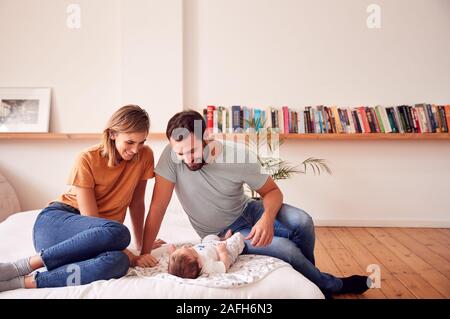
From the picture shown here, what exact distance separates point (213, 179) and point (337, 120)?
221 centimetres

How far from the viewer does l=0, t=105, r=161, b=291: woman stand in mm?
1538

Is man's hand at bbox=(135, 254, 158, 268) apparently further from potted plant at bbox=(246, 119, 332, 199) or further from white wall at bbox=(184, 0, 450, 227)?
white wall at bbox=(184, 0, 450, 227)

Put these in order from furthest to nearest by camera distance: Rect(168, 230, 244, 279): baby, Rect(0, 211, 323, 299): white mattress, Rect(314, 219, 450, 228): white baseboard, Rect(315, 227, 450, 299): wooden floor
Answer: Rect(314, 219, 450, 228): white baseboard → Rect(315, 227, 450, 299): wooden floor → Rect(168, 230, 244, 279): baby → Rect(0, 211, 323, 299): white mattress

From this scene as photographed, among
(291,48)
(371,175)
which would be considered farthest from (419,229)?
(291,48)

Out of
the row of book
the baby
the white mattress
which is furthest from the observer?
the row of book

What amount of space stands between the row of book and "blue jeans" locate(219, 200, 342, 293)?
1.87 meters

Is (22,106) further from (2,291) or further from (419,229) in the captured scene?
(419,229)

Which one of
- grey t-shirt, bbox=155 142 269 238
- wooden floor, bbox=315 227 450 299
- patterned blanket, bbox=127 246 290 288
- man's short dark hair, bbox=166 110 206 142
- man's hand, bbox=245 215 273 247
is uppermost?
man's short dark hair, bbox=166 110 206 142

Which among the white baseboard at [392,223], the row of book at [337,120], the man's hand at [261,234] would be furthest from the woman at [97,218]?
the white baseboard at [392,223]

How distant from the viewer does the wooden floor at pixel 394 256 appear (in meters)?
2.25

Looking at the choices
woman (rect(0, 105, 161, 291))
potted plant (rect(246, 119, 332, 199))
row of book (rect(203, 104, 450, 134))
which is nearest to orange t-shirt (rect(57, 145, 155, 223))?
woman (rect(0, 105, 161, 291))

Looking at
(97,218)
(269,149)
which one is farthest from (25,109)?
(97,218)

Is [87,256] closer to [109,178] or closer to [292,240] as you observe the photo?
[109,178]

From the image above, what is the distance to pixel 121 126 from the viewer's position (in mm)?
1755
